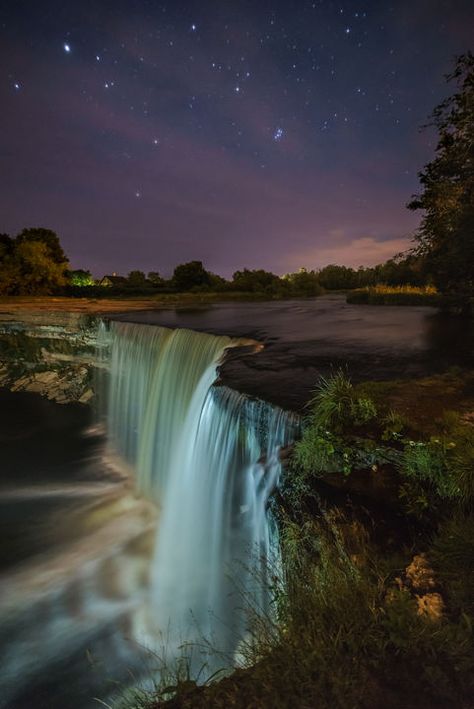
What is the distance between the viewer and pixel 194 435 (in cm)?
691

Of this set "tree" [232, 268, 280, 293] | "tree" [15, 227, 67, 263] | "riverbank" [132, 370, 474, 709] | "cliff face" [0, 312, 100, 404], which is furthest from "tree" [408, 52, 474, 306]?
"tree" [15, 227, 67, 263]

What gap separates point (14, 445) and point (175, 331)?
6.76 metres

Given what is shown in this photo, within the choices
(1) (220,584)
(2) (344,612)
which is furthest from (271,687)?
(1) (220,584)

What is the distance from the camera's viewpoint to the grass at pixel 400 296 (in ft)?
71.6

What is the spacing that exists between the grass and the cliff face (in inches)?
740

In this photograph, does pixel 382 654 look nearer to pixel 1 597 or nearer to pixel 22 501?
pixel 1 597

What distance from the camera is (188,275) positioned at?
42.3 m

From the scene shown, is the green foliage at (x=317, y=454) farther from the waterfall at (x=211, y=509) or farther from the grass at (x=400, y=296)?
the grass at (x=400, y=296)

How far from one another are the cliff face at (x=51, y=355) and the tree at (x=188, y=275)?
27.0m

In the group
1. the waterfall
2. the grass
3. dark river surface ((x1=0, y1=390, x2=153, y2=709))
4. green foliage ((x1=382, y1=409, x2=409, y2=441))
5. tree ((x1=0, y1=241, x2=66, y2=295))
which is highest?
tree ((x1=0, y1=241, x2=66, y2=295))

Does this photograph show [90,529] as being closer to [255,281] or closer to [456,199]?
[456,199]

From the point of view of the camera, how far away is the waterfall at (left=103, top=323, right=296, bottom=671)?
4.59m

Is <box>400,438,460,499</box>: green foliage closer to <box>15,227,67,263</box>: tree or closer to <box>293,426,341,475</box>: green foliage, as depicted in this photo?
<box>293,426,341,475</box>: green foliage

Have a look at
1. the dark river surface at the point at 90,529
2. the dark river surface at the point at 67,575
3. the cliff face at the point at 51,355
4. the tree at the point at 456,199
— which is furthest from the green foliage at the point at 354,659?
the cliff face at the point at 51,355
